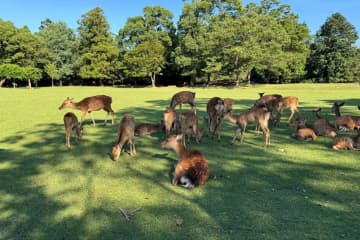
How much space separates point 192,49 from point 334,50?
26.6 m

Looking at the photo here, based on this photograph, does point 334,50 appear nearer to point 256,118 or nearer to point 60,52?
point 60,52

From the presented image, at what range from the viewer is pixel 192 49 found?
4862 centimetres

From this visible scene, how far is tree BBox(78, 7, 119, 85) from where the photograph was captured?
186 ft

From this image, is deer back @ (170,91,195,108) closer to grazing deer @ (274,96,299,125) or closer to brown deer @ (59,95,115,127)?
brown deer @ (59,95,115,127)

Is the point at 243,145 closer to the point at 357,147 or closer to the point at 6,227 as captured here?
the point at 357,147

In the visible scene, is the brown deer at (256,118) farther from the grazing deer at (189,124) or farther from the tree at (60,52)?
the tree at (60,52)

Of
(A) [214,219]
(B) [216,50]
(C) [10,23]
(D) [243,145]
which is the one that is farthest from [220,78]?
(A) [214,219]

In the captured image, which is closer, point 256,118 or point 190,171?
point 190,171

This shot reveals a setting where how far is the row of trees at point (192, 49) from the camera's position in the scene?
44969 millimetres

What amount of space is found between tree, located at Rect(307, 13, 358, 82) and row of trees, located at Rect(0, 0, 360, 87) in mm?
161

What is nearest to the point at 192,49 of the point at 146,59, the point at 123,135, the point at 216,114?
the point at 146,59

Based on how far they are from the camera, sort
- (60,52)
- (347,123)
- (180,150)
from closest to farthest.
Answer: (180,150), (347,123), (60,52)

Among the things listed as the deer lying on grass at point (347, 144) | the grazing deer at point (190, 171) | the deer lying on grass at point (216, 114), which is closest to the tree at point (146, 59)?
the deer lying on grass at point (216, 114)

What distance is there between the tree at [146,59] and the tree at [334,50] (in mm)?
28003
